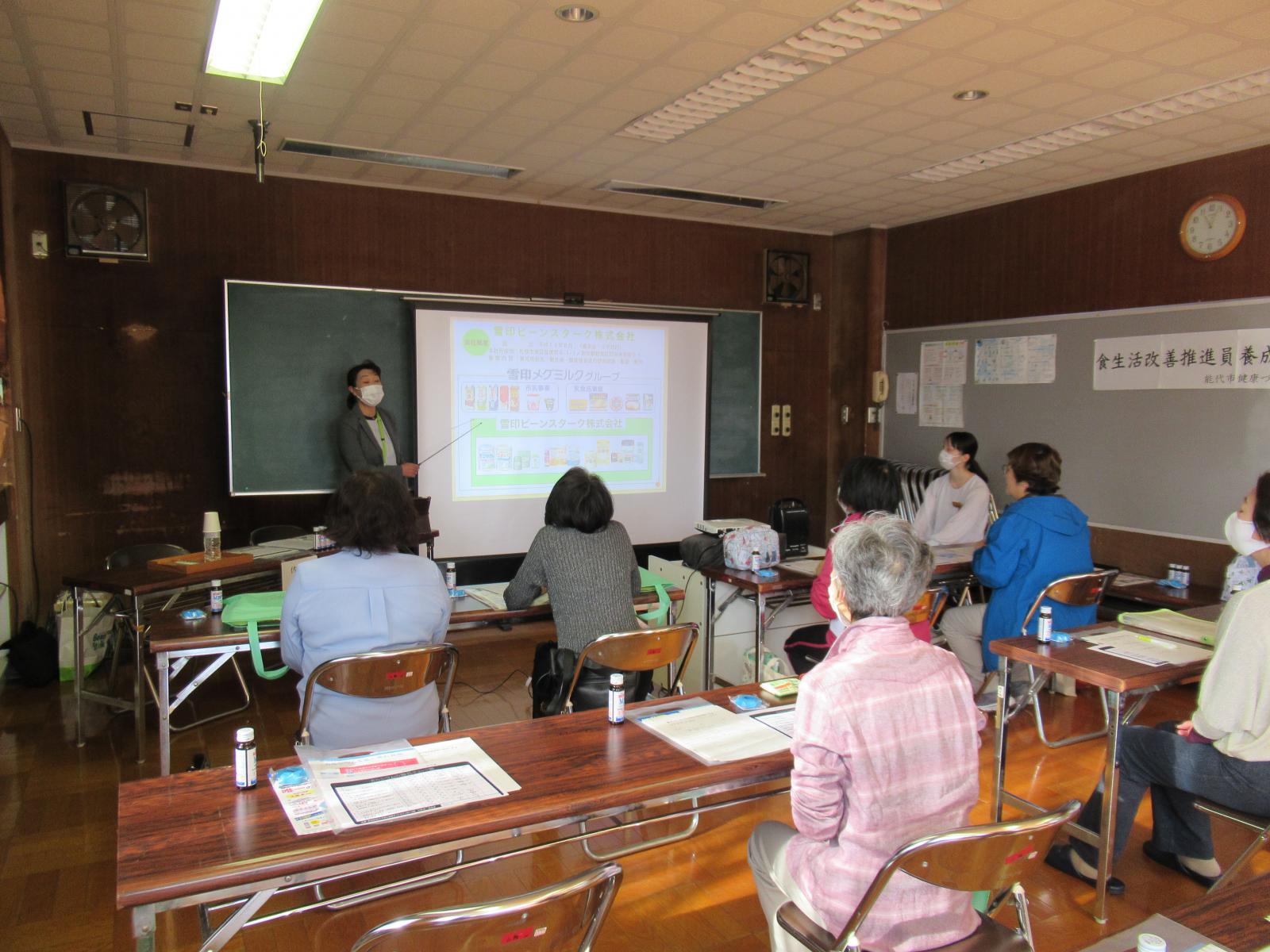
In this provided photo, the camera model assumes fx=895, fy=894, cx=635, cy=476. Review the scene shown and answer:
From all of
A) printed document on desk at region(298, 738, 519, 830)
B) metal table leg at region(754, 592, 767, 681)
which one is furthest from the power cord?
printed document on desk at region(298, 738, 519, 830)

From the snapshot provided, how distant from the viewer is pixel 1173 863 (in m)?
2.76

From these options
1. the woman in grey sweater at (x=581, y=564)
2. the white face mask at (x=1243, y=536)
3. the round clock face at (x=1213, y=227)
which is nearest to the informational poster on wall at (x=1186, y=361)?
the round clock face at (x=1213, y=227)

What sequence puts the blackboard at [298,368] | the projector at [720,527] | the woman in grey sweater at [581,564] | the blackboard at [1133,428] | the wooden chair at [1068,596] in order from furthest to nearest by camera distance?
the blackboard at [298,368], the blackboard at [1133,428], the projector at [720,527], the wooden chair at [1068,596], the woman in grey sweater at [581,564]

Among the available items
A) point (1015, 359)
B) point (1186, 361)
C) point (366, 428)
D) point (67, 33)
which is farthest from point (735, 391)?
point (67, 33)

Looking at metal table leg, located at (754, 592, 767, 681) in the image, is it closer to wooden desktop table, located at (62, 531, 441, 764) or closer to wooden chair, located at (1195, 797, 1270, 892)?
wooden chair, located at (1195, 797, 1270, 892)

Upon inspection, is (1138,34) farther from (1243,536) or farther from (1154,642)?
(1154,642)

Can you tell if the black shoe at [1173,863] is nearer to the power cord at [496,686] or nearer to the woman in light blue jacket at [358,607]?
the woman in light blue jacket at [358,607]

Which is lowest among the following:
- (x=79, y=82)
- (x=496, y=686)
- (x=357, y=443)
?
(x=496, y=686)

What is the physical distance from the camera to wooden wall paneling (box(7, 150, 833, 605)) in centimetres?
505

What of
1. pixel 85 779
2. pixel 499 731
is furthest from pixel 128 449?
pixel 499 731

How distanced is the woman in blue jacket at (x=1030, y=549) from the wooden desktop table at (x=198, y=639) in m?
1.87

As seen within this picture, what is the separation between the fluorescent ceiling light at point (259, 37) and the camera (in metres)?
3.27

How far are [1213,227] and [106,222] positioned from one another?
6275 millimetres

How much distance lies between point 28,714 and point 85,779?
0.97 metres
